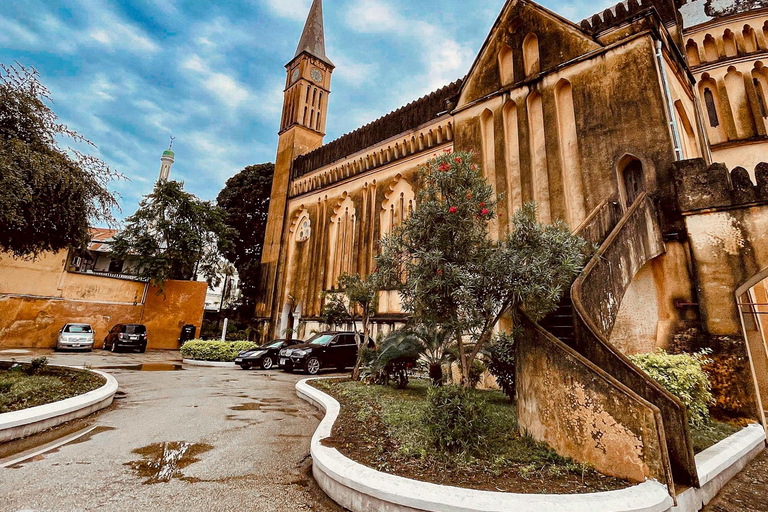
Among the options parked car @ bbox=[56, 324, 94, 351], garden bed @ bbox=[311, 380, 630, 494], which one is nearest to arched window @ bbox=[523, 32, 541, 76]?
garden bed @ bbox=[311, 380, 630, 494]

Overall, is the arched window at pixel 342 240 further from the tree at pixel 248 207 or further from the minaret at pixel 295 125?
the tree at pixel 248 207

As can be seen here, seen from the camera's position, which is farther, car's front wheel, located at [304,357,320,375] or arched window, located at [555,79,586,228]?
car's front wheel, located at [304,357,320,375]

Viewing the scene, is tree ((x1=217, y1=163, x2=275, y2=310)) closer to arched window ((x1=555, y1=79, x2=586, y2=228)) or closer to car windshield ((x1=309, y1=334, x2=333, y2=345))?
car windshield ((x1=309, y1=334, x2=333, y2=345))

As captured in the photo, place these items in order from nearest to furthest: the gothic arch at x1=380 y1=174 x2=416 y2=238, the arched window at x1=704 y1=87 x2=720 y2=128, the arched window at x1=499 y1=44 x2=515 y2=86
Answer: the arched window at x1=499 y1=44 x2=515 y2=86, the arched window at x1=704 y1=87 x2=720 y2=128, the gothic arch at x1=380 y1=174 x2=416 y2=238

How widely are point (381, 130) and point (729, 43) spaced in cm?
1470

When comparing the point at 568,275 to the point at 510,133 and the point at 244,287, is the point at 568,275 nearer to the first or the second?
the point at 510,133

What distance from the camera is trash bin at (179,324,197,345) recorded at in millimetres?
23219

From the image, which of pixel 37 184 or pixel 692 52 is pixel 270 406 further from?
pixel 692 52

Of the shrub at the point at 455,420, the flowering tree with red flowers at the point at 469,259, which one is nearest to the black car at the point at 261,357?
the flowering tree with red flowers at the point at 469,259

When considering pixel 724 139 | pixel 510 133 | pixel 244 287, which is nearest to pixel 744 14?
pixel 724 139

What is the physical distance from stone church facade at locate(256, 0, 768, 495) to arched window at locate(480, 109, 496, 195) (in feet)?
0.14

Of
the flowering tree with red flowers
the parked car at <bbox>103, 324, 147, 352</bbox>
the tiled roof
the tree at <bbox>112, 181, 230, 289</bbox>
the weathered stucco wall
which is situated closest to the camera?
the weathered stucco wall

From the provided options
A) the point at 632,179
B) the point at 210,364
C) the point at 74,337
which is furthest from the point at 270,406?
the point at 74,337

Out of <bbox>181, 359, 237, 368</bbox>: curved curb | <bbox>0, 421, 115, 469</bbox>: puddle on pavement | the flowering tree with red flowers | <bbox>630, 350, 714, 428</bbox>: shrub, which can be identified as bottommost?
<bbox>0, 421, 115, 469</bbox>: puddle on pavement
